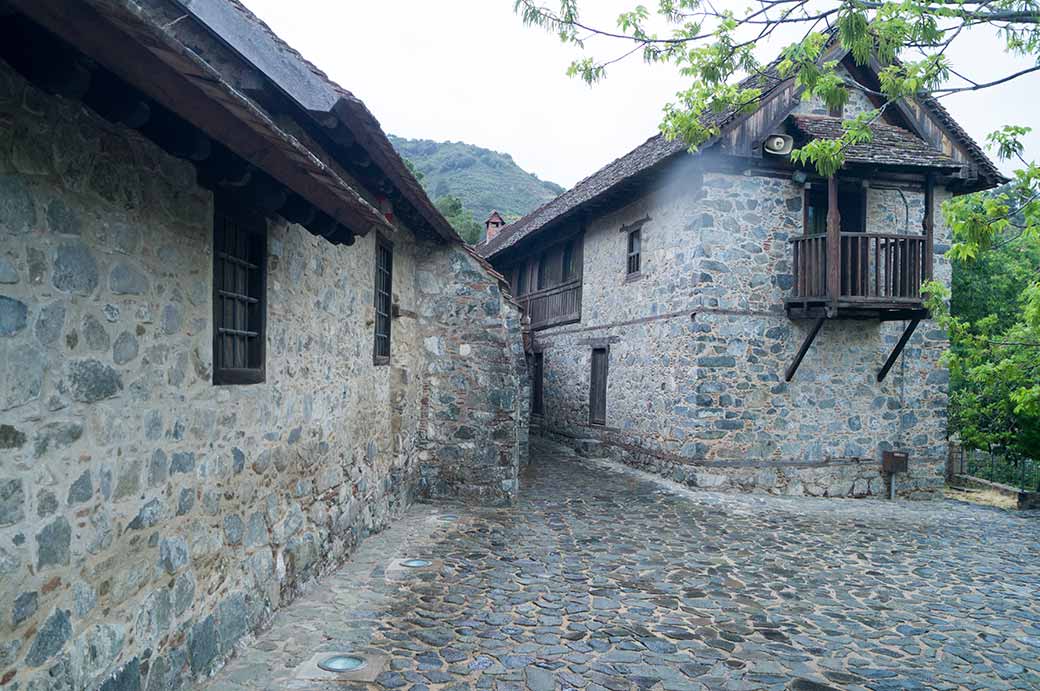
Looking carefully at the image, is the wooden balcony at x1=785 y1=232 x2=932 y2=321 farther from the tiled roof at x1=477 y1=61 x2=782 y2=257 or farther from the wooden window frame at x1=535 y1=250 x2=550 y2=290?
the wooden window frame at x1=535 y1=250 x2=550 y2=290

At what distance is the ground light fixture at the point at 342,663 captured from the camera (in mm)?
3898

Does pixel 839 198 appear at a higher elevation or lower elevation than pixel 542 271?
higher

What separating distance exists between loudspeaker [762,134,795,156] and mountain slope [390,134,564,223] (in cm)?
4075

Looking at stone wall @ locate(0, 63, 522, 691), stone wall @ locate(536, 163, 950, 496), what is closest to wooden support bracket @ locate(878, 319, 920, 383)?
stone wall @ locate(536, 163, 950, 496)

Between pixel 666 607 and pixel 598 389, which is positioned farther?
pixel 598 389

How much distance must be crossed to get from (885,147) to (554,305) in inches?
320

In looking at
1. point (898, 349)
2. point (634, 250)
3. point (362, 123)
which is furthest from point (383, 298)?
point (898, 349)

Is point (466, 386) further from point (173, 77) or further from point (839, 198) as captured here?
point (839, 198)

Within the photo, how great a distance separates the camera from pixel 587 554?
665 cm

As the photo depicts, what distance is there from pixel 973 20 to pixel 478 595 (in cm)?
503

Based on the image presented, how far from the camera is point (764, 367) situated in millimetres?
10742

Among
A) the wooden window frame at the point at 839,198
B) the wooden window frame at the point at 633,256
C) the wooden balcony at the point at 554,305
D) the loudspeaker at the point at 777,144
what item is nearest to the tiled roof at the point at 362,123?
the loudspeaker at the point at 777,144

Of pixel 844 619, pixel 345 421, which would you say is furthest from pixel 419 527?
pixel 844 619

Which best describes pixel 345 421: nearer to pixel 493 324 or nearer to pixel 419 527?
pixel 419 527
